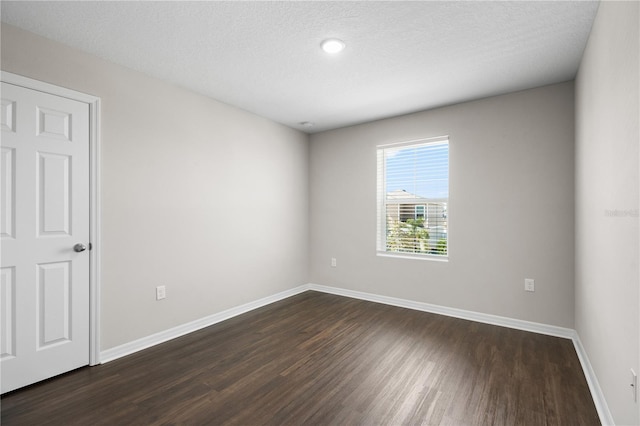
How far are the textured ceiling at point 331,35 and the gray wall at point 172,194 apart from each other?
0.63ft

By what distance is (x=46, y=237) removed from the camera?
2258 mm

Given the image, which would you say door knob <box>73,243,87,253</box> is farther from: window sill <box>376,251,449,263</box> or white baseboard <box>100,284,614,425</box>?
window sill <box>376,251,449,263</box>

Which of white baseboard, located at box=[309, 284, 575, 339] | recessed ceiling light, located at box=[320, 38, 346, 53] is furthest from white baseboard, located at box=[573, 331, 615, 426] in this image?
recessed ceiling light, located at box=[320, 38, 346, 53]

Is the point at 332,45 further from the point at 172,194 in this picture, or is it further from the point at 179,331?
the point at 179,331

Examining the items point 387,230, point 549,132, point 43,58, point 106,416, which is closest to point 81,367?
point 106,416

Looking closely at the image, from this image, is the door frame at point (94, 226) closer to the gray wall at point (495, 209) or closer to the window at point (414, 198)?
the gray wall at point (495, 209)

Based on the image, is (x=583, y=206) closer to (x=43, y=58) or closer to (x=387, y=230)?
(x=387, y=230)

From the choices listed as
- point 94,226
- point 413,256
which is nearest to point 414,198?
point 413,256

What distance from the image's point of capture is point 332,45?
234cm

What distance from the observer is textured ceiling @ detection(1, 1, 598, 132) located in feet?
6.42

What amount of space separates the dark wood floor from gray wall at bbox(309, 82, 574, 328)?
1.49 feet

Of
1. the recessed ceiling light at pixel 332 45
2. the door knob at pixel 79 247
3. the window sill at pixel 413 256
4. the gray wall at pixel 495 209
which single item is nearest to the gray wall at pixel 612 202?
the gray wall at pixel 495 209

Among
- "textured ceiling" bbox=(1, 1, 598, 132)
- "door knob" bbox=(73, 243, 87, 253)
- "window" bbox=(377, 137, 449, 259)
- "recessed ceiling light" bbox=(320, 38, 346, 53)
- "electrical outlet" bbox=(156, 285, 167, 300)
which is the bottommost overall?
"electrical outlet" bbox=(156, 285, 167, 300)

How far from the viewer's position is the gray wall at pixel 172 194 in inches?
101
